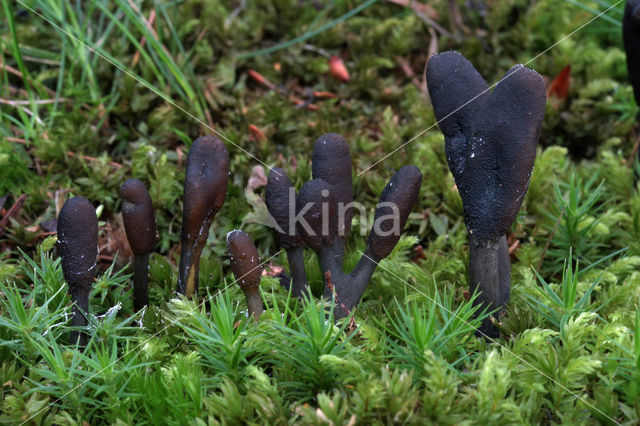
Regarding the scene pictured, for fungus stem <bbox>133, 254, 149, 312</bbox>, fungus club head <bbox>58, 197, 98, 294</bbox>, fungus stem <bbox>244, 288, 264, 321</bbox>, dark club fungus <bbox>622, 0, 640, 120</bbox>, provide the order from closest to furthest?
1. fungus club head <bbox>58, 197, 98, 294</bbox>
2. fungus stem <bbox>244, 288, 264, 321</bbox>
3. fungus stem <bbox>133, 254, 149, 312</bbox>
4. dark club fungus <bbox>622, 0, 640, 120</bbox>

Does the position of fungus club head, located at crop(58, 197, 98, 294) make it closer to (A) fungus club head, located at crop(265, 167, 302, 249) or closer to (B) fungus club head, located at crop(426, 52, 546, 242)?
(A) fungus club head, located at crop(265, 167, 302, 249)

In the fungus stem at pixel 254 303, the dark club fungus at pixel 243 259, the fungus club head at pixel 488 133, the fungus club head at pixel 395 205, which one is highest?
the fungus club head at pixel 488 133

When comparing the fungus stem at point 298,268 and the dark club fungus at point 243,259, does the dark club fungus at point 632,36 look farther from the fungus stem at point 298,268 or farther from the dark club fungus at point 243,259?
the dark club fungus at point 243,259

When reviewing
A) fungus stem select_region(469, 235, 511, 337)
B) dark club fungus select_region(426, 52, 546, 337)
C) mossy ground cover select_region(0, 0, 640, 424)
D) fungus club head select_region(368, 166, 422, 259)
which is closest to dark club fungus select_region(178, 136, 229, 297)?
mossy ground cover select_region(0, 0, 640, 424)

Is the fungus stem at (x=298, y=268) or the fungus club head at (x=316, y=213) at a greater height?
the fungus club head at (x=316, y=213)

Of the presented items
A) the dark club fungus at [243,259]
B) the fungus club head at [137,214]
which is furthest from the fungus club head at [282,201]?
the fungus club head at [137,214]

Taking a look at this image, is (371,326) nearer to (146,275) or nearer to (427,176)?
(146,275)
